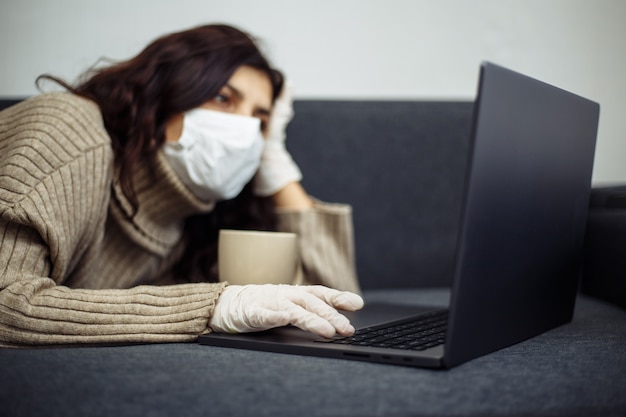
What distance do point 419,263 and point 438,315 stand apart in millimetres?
574

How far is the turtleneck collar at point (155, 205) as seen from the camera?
105 centimetres

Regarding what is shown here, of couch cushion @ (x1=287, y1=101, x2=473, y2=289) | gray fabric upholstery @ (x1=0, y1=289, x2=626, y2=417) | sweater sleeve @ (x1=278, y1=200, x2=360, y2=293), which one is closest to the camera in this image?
gray fabric upholstery @ (x1=0, y1=289, x2=626, y2=417)

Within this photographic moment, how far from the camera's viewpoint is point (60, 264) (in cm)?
81

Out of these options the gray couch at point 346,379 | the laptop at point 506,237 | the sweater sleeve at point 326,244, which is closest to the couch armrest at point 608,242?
the gray couch at point 346,379

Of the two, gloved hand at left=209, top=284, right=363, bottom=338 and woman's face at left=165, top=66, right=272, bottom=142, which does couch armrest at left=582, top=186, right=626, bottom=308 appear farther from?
woman's face at left=165, top=66, right=272, bottom=142

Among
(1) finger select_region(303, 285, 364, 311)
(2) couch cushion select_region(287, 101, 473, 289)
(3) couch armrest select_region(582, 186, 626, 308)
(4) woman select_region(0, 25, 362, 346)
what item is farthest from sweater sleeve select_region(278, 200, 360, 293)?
(1) finger select_region(303, 285, 364, 311)

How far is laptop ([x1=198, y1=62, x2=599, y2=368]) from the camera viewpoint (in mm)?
528

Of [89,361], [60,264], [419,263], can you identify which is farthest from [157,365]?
[419,263]

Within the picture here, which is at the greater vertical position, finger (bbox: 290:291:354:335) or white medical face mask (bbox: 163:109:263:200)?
white medical face mask (bbox: 163:109:263:200)

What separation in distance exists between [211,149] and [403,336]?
1.78 ft

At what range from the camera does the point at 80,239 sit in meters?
0.92

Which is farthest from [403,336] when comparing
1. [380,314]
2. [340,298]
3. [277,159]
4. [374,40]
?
[374,40]

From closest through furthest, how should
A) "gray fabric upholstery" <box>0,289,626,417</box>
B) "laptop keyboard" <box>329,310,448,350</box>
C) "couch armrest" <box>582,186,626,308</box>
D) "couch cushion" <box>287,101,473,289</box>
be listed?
"gray fabric upholstery" <box>0,289,626,417</box>
"laptop keyboard" <box>329,310,448,350</box>
"couch armrest" <box>582,186,626,308</box>
"couch cushion" <box>287,101,473,289</box>

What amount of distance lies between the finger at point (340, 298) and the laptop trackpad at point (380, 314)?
43 mm
